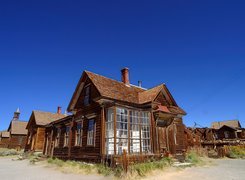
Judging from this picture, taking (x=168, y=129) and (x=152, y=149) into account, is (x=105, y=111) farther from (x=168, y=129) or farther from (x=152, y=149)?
(x=168, y=129)

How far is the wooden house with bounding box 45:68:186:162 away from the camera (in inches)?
512

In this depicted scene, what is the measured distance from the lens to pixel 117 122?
13.2 metres

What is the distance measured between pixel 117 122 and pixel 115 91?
2.94 meters

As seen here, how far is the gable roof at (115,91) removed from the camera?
14.4 m

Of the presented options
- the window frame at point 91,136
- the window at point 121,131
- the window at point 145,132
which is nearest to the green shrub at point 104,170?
the window at point 121,131

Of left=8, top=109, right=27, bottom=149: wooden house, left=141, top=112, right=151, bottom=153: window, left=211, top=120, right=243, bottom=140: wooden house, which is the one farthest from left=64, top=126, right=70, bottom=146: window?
left=211, top=120, right=243, bottom=140: wooden house

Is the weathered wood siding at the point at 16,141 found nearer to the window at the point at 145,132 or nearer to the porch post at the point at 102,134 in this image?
the porch post at the point at 102,134

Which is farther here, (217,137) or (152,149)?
A: (217,137)

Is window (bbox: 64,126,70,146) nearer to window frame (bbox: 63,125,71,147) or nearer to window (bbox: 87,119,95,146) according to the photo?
window frame (bbox: 63,125,71,147)

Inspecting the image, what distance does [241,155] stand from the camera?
20.2 m

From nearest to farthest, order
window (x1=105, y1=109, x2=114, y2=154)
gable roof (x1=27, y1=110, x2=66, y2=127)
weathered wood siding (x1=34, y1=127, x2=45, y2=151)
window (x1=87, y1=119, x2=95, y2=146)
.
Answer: window (x1=105, y1=109, x2=114, y2=154), window (x1=87, y1=119, x2=95, y2=146), weathered wood siding (x1=34, y1=127, x2=45, y2=151), gable roof (x1=27, y1=110, x2=66, y2=127)

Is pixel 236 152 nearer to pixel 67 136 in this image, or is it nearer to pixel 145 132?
pixel 145 132

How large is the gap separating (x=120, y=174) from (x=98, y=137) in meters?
4.50

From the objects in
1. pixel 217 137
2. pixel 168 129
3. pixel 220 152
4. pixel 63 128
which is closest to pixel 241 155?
pixel 220 152
